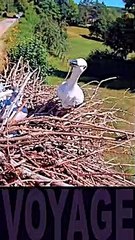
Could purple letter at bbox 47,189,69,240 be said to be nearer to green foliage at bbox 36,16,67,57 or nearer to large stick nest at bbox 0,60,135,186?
large stick nest at bbox 0,60,135,186

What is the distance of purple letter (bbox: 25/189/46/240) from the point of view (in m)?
0.99

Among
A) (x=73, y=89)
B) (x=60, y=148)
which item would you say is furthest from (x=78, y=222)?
(x=73, y=89)

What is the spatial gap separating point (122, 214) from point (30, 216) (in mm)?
201

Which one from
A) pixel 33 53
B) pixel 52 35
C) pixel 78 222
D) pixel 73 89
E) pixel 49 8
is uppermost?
pixel 49 8

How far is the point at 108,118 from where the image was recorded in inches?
59.7

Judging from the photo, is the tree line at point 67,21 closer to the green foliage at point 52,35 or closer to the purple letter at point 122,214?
the green foliage at point 52,35

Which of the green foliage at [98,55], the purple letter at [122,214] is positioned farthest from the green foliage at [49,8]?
the purple letter at [122,214]

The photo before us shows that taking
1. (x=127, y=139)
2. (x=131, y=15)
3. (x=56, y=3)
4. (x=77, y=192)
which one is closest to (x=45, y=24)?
(x=56, y=3)

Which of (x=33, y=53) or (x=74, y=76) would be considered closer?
(x=74, y=76)

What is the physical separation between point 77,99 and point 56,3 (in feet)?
4.43

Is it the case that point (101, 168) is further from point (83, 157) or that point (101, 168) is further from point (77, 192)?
point (77, 192)

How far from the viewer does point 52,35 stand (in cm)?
345

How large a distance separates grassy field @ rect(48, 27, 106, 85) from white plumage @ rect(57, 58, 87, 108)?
1.20m

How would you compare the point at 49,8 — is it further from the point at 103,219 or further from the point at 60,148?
the point at 103,219
